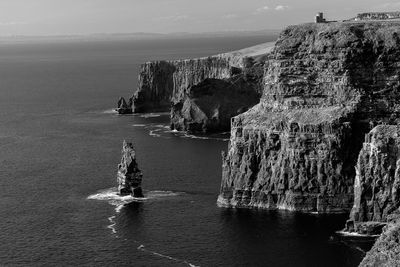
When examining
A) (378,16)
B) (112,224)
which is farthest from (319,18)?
(112,224)

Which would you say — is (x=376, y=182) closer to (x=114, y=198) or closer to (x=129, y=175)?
(x=129, y=175)

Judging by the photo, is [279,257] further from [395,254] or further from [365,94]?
[395,254]

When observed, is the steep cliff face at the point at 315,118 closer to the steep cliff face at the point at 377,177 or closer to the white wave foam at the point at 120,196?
the steep cliff face at the point at 377,177

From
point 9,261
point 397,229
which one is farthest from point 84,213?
point 397,229

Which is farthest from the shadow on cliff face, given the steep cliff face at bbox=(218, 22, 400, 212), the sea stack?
the sea stack

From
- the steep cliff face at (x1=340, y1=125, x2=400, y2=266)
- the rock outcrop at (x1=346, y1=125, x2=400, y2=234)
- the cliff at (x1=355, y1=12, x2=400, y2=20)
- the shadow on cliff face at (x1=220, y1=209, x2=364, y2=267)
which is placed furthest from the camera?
the cliff at (x1=355, y1=12, x2=400, y2=20)

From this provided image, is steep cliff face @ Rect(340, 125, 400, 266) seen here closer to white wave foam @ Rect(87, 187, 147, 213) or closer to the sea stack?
white wave foam @ Rect(87, 187, 147, 213)
